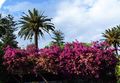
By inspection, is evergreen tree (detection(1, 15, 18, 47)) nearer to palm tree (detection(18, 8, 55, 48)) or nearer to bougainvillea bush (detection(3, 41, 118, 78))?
palm tree (detection(18, 8, 55, 48))

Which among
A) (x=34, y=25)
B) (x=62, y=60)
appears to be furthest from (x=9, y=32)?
(x=62, y=60)

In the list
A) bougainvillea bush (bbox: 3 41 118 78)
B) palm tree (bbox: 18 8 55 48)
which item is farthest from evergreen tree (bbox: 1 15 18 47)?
bougainvillea bush (bbox: 3 41 118 78)

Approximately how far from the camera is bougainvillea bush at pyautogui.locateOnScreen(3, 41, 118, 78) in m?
44.2

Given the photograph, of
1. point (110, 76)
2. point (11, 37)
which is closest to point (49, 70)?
point (110, 76)

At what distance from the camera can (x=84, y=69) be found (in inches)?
1774

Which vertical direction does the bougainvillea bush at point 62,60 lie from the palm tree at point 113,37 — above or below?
below

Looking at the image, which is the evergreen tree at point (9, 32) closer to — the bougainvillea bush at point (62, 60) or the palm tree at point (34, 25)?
the palm tree at point (34, 25)

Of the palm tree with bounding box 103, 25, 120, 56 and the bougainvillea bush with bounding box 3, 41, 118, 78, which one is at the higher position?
the palm tree with bounding box 103, 25, 120, 56

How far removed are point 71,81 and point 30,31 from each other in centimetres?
2981

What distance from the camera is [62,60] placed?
4512cm

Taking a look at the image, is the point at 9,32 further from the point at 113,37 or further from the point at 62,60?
the point at 62,60

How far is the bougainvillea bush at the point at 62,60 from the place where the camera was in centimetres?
4425

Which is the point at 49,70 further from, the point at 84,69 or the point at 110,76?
the point at 110,76

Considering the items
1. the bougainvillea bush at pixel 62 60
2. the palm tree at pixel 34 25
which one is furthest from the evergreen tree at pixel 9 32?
the bougainvillea bush at pixel 62 60
